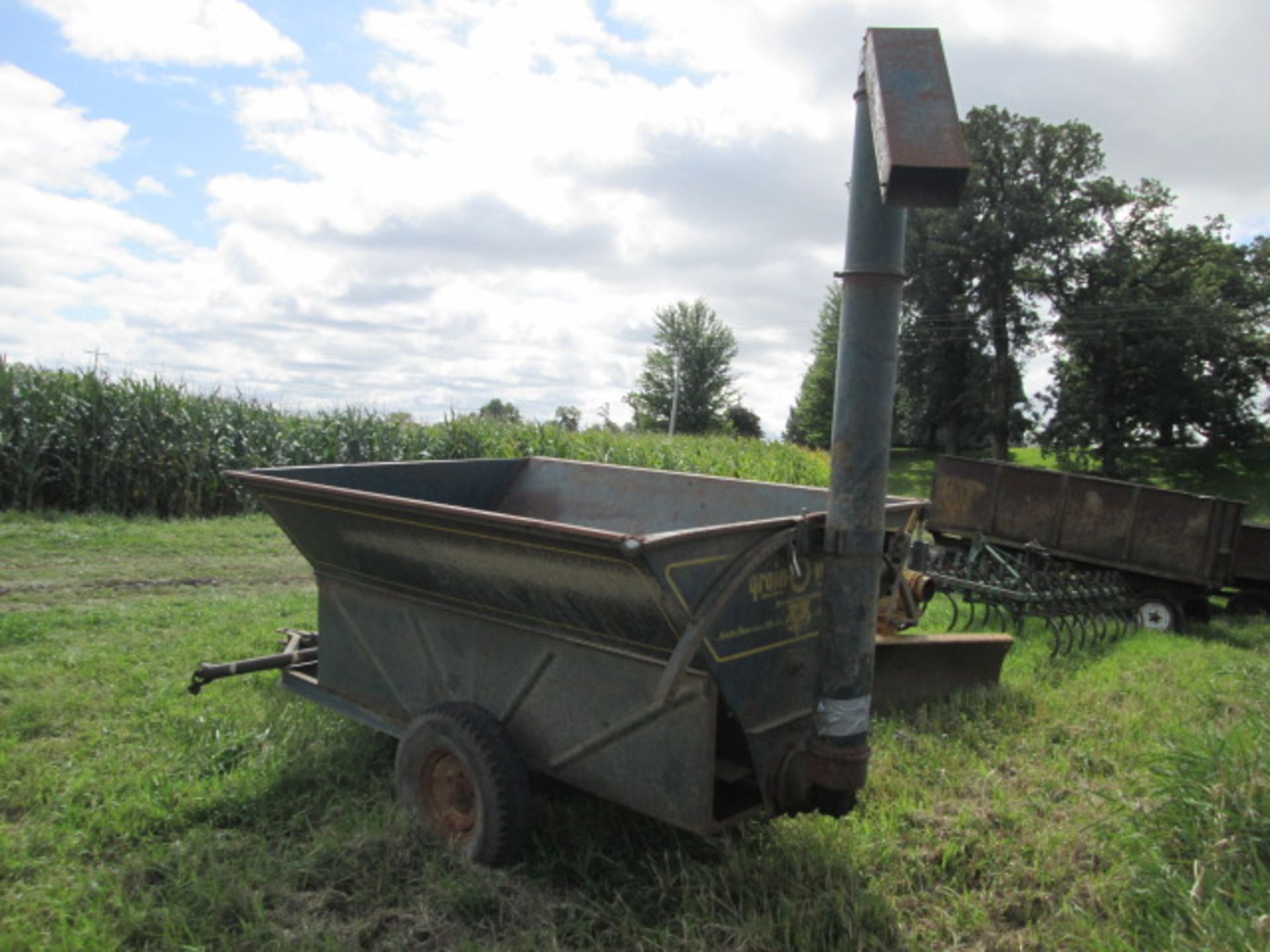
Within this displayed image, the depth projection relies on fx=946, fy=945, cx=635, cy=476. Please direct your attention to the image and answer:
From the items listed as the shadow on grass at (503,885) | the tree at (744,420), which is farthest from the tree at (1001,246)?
the shadow on grass at (503,885)

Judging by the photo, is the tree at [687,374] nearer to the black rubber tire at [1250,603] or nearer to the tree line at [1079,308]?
the tree line at [1079,308]

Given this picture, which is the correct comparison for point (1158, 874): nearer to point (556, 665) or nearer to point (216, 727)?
point (556, 665)

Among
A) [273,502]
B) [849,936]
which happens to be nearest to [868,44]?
[849,936]

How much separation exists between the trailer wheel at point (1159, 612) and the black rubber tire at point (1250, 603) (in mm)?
1352

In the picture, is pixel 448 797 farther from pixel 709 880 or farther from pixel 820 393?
pixel 820 393

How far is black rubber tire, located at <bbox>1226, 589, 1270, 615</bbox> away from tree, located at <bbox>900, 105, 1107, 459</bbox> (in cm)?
2827

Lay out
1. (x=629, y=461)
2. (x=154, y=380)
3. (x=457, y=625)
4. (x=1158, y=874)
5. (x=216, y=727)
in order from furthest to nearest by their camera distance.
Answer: (x=629, y=461)
(x=154, y=380)
(x=216, y=727)
(x=457, y=625)
(x=1158, y=874)

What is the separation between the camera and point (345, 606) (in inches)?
185

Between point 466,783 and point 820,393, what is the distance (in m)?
55.2

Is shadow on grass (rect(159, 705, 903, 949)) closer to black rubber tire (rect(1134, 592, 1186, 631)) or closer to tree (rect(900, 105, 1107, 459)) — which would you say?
black rubber tire (rect(1134, 592, 1186, 631))

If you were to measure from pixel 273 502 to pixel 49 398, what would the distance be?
1126 cm

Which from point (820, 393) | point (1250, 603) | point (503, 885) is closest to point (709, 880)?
point (503, 885)

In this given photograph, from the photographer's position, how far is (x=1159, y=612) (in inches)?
414

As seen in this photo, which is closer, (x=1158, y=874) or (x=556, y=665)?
(x=1158, y=874)
